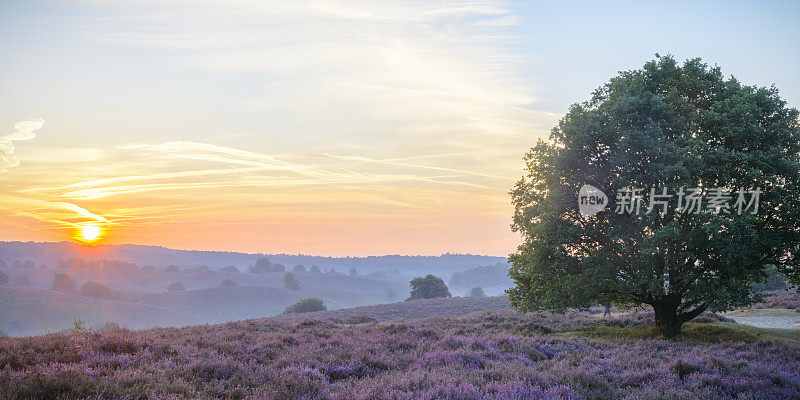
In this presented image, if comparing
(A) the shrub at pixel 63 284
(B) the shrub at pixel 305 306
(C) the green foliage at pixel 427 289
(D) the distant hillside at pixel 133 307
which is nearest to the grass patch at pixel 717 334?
(B) the shrub at pixel 305 306

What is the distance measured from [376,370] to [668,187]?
14.4 meters

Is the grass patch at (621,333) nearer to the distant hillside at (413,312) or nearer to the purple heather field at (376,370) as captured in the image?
the purple heather field at (376,370)

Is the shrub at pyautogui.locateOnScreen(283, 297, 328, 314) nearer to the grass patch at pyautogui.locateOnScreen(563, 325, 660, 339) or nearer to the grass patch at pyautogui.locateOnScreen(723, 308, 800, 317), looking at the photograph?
the grass patch at pyautogui.locateOnScreen(723, 308, 800, 317)

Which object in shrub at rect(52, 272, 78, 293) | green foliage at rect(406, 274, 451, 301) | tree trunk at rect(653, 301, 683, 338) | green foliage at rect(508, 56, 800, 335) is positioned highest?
green foliage at rect(508, 56, 800, 335)

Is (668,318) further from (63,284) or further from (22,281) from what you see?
(22,281)

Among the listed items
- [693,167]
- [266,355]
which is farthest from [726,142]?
[266,355]

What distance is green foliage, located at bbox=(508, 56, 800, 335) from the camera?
17859 mm

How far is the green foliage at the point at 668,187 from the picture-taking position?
17.9 metres

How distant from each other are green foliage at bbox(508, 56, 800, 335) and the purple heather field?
3.65 m

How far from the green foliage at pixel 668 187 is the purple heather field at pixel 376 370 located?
365cm

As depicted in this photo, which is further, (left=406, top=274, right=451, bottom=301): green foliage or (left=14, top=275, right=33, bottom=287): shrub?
(left=14, top=275, right=33, bottom=287): shrub

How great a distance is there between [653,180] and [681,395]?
11.7m

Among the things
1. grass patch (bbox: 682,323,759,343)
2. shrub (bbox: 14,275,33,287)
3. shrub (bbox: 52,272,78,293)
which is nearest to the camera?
grass patch (bbox: 682,323,759,343)

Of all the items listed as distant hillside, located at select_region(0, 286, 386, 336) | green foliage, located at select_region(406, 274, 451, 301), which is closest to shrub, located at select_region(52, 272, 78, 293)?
distant hillside, located at select_region(0, 286, 386, 336)
